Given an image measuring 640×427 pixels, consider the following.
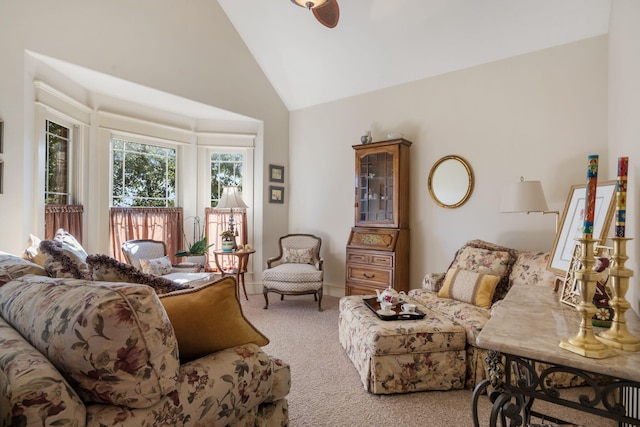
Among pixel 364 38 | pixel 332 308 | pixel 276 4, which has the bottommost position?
pixel 332 308

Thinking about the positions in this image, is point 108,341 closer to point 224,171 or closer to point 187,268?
point 187,268

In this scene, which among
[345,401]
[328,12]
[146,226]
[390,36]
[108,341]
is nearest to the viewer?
[108,341]

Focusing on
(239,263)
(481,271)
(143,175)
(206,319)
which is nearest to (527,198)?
(481,271)

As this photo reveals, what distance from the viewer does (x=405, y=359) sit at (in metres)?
2.28

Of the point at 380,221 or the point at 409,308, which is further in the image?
the point at 380,221

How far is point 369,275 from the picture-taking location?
4.07 m

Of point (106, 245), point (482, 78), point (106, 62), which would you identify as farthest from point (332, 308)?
point (106, 62)

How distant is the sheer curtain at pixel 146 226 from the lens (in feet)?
13.8

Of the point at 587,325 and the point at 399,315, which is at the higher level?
the point at 587,325

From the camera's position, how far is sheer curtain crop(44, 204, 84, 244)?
3.36 m

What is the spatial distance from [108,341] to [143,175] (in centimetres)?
429

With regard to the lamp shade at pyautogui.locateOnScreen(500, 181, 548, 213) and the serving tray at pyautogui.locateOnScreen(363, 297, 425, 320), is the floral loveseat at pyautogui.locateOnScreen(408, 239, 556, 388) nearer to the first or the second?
the serving tray at pyautogui.locateOnScreen(363, 297, 425, 320)

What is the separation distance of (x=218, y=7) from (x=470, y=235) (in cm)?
421

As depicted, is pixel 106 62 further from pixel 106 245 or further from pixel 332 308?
pixel 332 308
